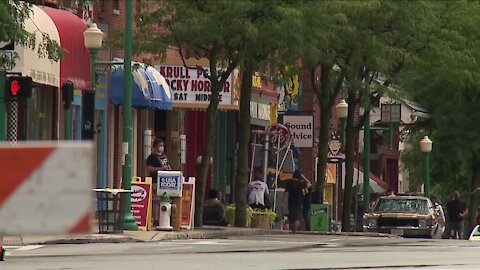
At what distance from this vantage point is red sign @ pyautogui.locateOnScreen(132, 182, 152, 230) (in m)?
28.9

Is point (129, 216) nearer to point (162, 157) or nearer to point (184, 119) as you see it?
point (162, 157)

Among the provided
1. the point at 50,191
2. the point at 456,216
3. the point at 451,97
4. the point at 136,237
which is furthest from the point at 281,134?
the point at 50,191

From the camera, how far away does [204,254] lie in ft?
65.6

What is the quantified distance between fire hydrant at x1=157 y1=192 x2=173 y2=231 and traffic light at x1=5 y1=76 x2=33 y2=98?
550cm

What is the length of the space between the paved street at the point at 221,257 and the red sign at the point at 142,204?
163 inches

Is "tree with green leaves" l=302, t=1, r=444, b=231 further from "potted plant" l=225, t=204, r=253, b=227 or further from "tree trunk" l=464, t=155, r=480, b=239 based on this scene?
"tree trunk" l=464, t=155, r=480, b=239

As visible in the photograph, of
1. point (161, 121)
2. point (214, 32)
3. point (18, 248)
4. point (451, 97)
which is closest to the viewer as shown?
point (18, 248)

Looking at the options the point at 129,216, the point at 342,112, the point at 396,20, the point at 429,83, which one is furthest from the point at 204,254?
the point at 429,83

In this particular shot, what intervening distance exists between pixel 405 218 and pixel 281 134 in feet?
13.6

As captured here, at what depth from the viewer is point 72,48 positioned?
3175 centimetres

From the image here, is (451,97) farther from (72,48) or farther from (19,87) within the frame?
(19,87)

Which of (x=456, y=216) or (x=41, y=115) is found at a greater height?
(x=41, y=115)

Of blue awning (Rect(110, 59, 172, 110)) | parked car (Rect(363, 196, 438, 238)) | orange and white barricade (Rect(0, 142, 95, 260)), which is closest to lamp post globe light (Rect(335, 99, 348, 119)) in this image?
parked car (Rect(363, 196, 438, 238))

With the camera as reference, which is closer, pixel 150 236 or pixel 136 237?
pixel 136 237
